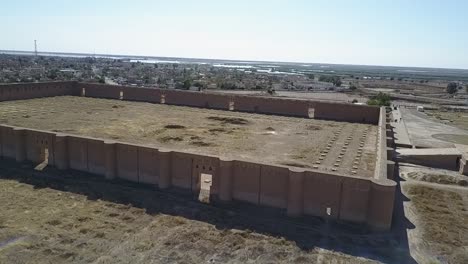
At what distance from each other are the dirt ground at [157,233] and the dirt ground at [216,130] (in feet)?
13.2

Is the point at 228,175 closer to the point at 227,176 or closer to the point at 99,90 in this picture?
the point at 227,176

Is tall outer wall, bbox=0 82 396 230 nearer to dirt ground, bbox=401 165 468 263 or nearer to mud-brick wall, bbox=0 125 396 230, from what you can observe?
mud-brick wall, bbox=0 125 396 230

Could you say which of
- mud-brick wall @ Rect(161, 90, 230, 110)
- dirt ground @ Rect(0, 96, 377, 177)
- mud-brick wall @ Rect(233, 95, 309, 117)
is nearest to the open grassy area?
dirt ground @ Rect(0, 96, 377, 177)

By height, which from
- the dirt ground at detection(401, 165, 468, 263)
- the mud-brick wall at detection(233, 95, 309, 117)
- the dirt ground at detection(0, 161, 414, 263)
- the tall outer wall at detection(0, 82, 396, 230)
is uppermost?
the mud-brick wall at detection(233, 95, 309, 117)

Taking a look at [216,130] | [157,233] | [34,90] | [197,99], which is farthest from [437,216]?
[34,90]

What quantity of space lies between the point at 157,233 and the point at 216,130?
11438 mm

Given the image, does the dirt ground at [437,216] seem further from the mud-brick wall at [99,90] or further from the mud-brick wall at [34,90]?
the mud-brick wall at [34,90]

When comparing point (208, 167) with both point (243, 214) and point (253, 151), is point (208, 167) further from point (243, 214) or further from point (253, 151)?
point (253, 151)

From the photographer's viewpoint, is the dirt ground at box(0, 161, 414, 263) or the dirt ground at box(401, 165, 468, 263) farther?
the dirt ground at box(401, 165, 468, 263)

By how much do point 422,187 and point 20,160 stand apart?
17.8 m

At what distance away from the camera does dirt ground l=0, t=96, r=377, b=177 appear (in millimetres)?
17484

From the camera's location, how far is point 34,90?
103ft

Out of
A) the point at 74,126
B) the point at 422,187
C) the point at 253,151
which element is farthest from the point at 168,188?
the point at 422,187

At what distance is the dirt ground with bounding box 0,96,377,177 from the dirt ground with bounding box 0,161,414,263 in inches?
158
